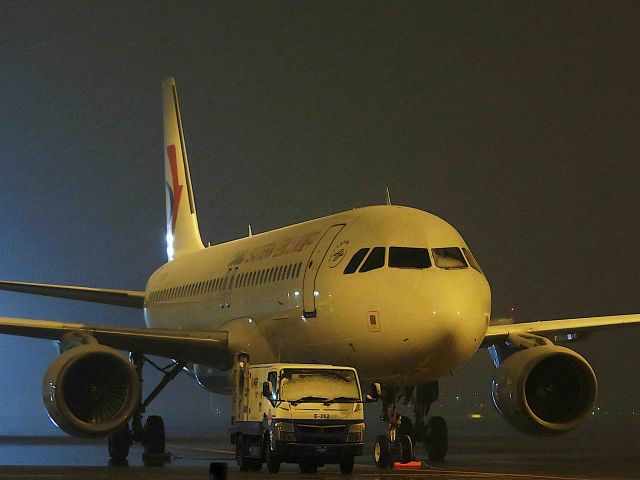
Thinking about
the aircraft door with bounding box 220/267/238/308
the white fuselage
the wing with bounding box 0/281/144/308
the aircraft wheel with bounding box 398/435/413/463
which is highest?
the wing with bounding box 0/281/144/308

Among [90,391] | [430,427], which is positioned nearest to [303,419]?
[90,391]

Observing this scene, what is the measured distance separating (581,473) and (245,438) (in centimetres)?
597

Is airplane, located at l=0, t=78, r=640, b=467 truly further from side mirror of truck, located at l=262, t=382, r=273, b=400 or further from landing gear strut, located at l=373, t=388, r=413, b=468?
side mirror of truck, located at l=262, t=382, r=273, b=400

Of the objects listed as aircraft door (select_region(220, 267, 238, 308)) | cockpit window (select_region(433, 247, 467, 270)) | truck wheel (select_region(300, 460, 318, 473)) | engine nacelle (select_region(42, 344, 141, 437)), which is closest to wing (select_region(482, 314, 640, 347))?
cockpit window (select_region(433, 247, 467, 270))

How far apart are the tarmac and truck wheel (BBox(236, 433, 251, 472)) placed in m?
0.18

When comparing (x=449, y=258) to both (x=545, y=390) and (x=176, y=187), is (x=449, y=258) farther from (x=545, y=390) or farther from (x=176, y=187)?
(x=176, y=187)

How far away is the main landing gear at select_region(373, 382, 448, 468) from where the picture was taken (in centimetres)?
2367

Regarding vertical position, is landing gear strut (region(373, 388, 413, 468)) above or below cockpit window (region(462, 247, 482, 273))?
below

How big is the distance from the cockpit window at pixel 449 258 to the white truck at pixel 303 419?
2666mm

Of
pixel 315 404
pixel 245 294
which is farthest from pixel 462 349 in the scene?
pixel 245 294

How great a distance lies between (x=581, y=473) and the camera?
22.2 m

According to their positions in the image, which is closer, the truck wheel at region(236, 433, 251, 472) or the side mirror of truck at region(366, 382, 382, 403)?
the side mirror of truck at region(366, 382, 382, 403)

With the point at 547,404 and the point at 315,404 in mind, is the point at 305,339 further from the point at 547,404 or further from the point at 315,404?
the point at 547,404

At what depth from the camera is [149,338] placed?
27.9 m
